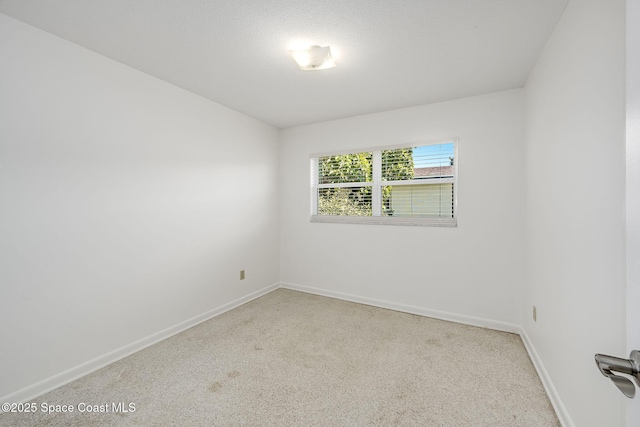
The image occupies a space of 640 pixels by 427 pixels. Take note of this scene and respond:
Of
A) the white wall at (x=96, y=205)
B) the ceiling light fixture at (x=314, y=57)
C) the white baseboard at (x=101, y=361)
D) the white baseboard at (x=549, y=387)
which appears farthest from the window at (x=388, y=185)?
the white baseboard at (x=101, y=361)

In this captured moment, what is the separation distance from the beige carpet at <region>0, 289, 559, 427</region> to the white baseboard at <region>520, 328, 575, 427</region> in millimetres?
42

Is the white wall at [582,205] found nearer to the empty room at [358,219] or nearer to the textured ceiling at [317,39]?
the empty room at [358,219]

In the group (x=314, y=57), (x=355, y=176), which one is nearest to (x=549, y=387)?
(x=355, y=176)

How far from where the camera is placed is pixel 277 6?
5.06 feet

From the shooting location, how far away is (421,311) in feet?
9.94

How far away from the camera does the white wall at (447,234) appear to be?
104 inches

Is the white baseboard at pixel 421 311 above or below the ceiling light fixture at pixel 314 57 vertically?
below

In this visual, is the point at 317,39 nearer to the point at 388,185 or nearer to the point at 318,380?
the point at 388,185

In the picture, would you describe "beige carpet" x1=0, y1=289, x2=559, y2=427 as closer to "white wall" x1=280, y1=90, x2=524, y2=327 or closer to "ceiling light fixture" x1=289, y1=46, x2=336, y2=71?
"white wall" x1=280, y1=90, x2=524, y2=327

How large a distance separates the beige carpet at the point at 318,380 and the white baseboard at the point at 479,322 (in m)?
0.06

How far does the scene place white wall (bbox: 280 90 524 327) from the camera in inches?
104

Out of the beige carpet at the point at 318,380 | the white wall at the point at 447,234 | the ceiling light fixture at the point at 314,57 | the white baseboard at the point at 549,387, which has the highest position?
the ceiling light fixture at the point at 314,57

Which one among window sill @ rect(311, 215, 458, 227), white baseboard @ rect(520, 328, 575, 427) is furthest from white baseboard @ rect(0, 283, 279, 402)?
white baseboard @ rect(520, 328, 575, 427)

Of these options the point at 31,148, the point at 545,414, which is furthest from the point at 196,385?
the point at 545,414
